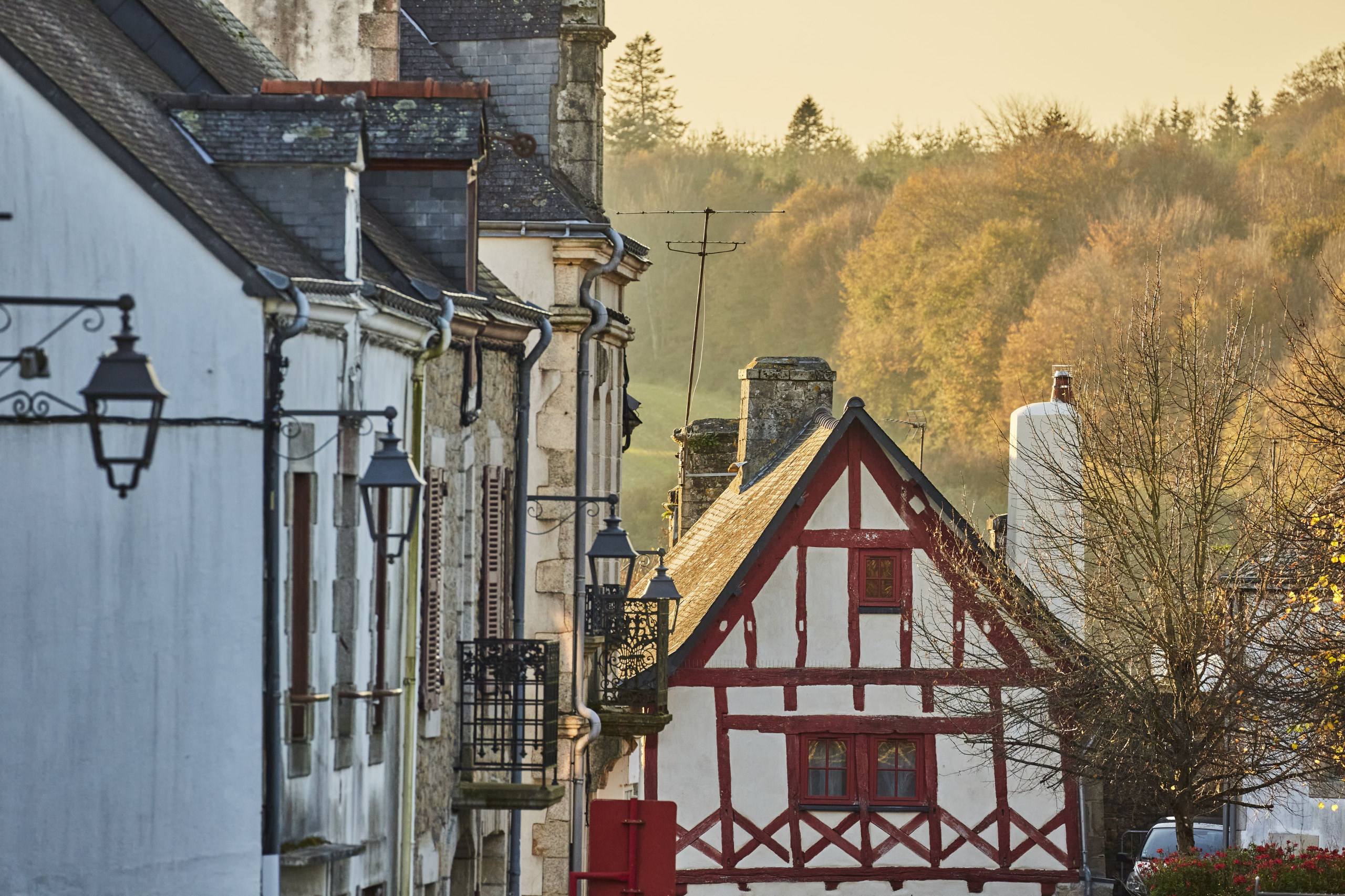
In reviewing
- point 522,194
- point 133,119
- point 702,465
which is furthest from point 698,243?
point 133,119

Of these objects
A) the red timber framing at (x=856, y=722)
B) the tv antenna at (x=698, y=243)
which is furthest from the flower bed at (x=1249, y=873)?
the tv antenna at (x=698, y=243)

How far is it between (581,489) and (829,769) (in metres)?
6.71

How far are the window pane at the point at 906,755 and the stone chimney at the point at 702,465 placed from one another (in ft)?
29.6

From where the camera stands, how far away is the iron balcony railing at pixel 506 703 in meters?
16.0

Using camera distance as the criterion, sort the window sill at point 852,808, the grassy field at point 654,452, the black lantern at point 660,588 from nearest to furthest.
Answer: the black lantern at point 660,588, the window sill at point 852,808, the grassy field at point 654,452

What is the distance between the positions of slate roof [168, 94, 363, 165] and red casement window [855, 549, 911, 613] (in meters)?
13.5

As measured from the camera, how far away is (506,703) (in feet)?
52.4

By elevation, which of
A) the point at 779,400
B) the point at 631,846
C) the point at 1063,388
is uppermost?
the point at 779,400

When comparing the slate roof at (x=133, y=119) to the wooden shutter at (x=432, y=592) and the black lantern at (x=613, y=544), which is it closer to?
the wooden shutter at (x=432, y=592)

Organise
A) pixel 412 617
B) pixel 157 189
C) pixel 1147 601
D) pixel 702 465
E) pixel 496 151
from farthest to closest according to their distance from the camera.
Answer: pixel 702 465 → pixel 1147 601 → pixel 496 151 → pixel 412 617 → pixel 157 189

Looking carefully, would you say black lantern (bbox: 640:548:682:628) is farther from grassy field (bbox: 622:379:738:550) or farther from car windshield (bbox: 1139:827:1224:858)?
grassy field (bbox: 622:379:738:550)

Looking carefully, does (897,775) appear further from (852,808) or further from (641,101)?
(641,101)

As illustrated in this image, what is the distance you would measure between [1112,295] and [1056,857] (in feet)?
114

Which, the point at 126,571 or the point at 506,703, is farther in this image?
the point at 506,703
